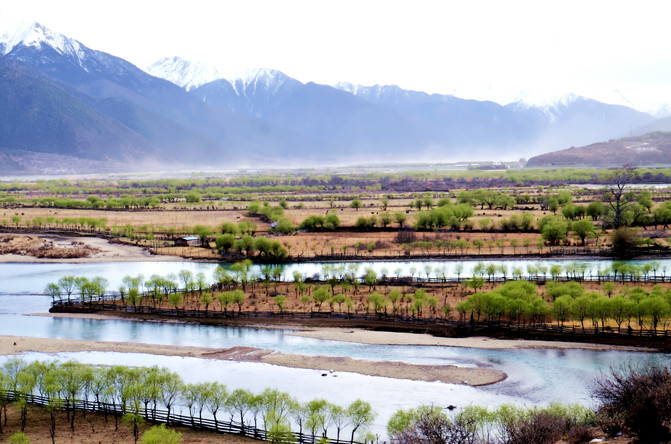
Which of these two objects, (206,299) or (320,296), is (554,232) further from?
(206,299)

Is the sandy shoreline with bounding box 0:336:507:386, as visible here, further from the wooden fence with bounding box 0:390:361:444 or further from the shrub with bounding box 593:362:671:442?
the shrub with bounding box 593:362:671:442

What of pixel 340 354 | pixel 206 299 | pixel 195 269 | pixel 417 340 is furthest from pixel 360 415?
→ pixel 195 269

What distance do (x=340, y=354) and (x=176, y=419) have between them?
1247 cm

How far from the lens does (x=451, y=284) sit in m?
52.7

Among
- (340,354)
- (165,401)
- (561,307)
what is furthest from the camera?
(561,307)

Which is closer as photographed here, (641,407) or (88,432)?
(641,407)

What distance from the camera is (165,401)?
99.6 ft

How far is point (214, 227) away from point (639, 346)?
6151 centimetres

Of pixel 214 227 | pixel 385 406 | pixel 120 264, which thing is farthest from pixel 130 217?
pixel 385 406

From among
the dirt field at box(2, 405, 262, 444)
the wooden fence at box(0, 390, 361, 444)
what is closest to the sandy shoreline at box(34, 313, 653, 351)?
the wooden fence at box(0, 390, 361, 444)

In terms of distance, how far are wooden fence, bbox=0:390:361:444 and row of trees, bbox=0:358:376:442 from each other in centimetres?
5

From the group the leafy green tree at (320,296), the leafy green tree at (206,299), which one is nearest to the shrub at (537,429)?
the leafy green tree at (320,296)

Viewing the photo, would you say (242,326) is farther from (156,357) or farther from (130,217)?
(130,217)

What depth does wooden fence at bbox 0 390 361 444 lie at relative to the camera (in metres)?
26.5
